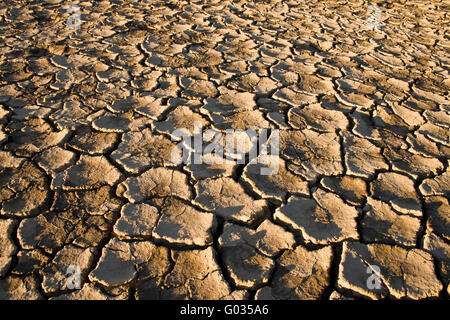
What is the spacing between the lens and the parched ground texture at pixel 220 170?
129 centimetres

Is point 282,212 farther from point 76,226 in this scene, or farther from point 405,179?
point 76,226

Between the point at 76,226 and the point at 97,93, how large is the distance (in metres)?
1.25

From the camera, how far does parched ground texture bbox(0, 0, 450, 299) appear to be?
129cm

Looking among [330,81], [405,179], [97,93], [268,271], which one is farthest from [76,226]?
[330,81]

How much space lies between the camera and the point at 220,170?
176 cm
